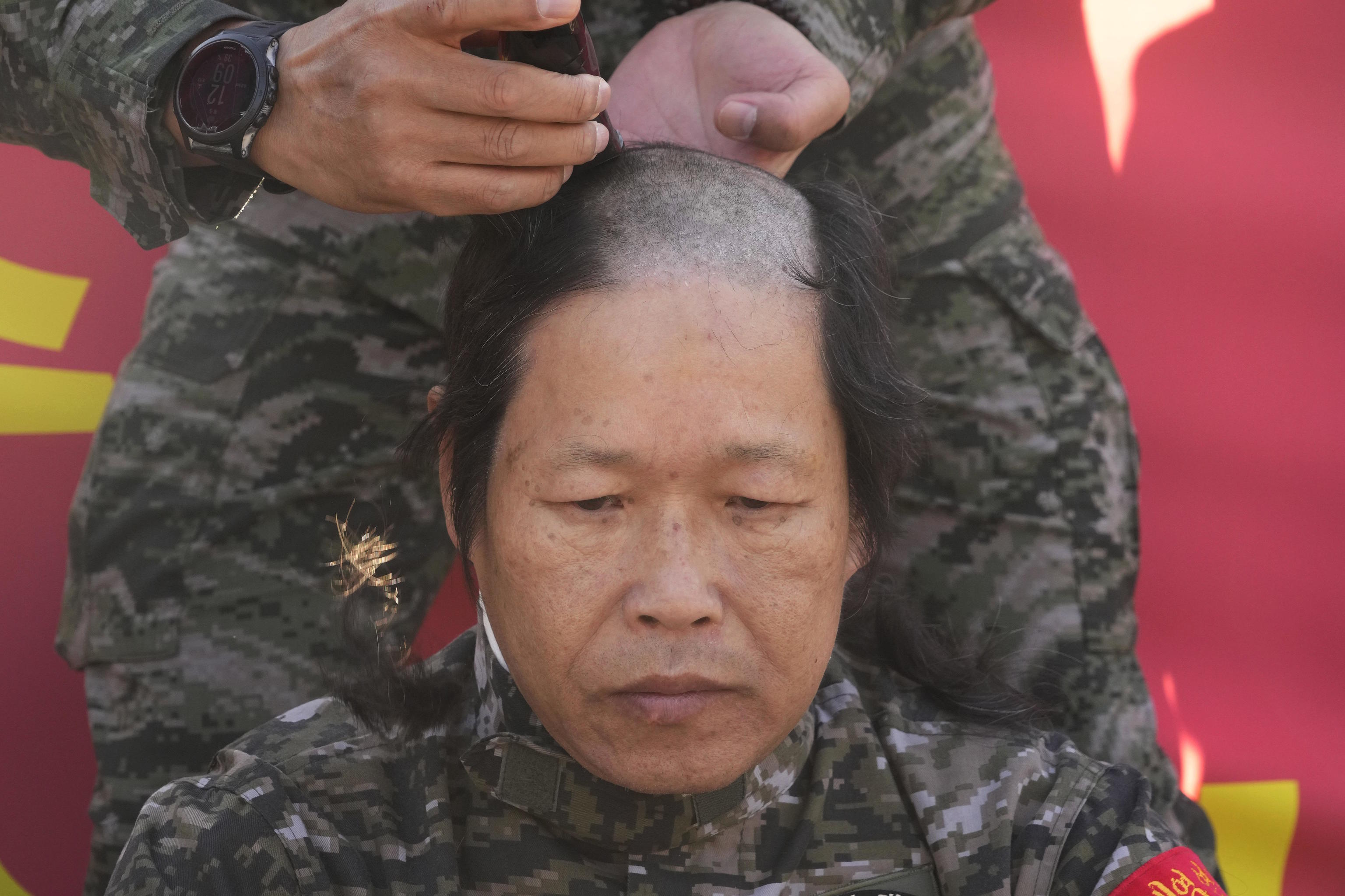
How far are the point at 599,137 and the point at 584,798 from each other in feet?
2.21

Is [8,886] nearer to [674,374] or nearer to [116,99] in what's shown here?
[116,99]

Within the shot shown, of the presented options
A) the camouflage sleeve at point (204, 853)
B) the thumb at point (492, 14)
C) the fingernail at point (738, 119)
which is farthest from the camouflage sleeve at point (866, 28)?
the camouflage sleeve at point (204, 853)

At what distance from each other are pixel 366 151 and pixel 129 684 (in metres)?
1.01

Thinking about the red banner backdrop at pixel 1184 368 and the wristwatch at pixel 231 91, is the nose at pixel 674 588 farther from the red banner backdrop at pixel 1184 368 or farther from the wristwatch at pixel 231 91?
the red banner backdrop at pixel 1184 368

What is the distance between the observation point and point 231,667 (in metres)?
1.90

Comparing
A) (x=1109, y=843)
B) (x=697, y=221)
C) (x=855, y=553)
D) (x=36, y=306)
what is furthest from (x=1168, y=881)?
(x=36, y=306)

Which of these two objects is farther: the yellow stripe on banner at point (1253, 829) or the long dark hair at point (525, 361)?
the yellow stripe on banner at point (1253, 829)

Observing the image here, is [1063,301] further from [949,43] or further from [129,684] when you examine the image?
[129,684]

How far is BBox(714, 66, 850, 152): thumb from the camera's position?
151cm

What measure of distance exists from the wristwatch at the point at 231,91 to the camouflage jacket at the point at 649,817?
24.2 inches

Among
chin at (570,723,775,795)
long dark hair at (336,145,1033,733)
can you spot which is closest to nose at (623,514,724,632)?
chin at (570,723,775,795)

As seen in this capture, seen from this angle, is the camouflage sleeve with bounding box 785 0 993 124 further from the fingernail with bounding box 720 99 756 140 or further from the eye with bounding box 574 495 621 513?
the eye with bounding box 574 495 621 513

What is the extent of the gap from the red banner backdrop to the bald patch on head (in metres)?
1.23

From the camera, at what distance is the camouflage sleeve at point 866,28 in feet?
5.94
